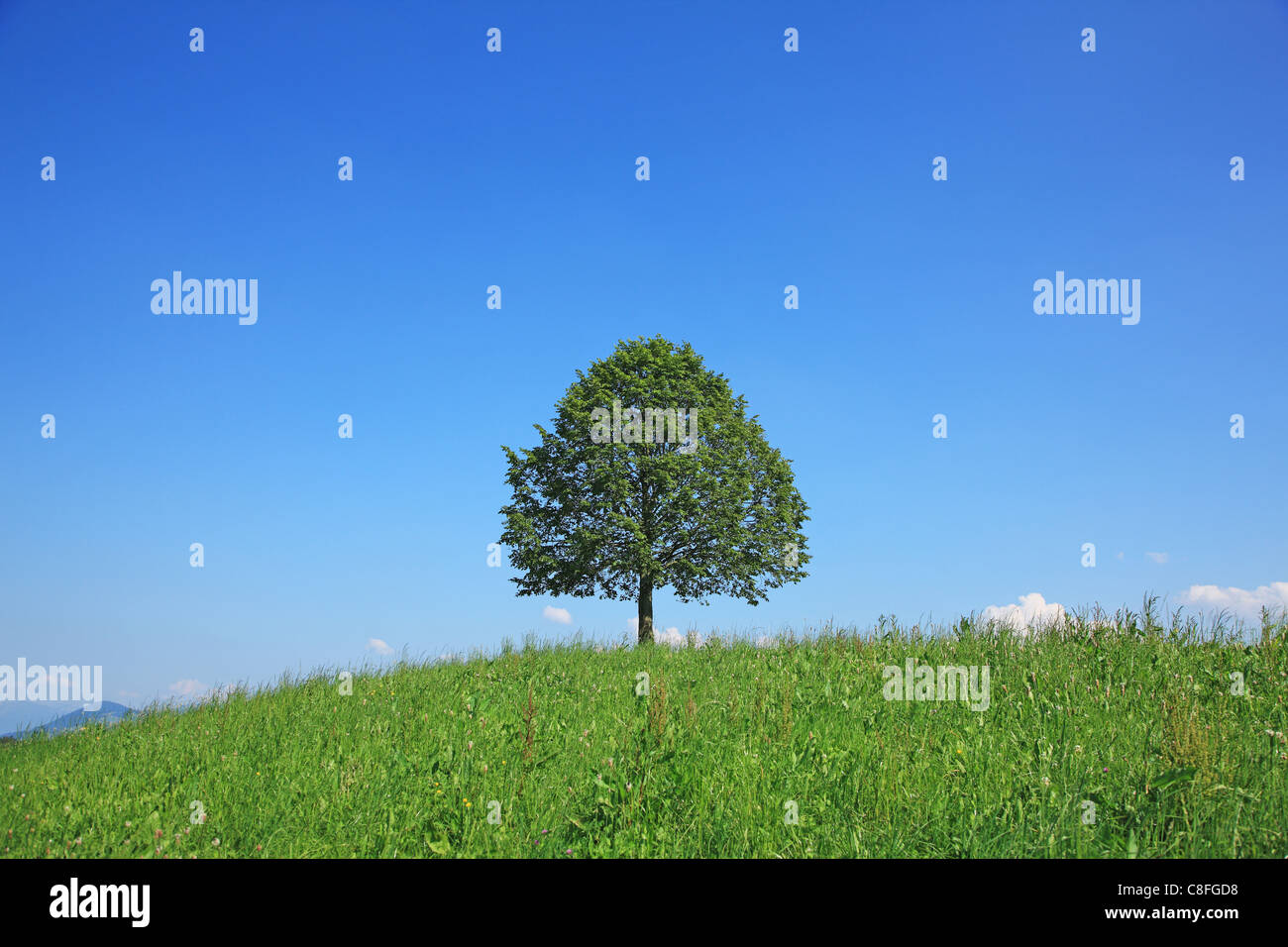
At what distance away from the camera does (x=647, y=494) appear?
29500mm

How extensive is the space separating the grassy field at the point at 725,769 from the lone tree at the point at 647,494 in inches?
675

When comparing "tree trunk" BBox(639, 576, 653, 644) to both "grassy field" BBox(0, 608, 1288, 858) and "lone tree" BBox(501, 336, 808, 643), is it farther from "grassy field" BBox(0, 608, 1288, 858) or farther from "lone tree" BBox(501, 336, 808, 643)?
"grassy field" BBox(0, 608, 1288, 858)

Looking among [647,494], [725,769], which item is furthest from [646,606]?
[725,769]

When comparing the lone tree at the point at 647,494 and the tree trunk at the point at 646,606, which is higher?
the lone tree at the point at 647,494

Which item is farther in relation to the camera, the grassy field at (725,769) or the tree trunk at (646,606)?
the tree trunk at (646,606)

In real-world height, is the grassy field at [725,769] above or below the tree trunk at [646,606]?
above

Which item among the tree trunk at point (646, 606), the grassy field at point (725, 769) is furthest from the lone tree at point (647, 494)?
the grassy field at point (725, 769)

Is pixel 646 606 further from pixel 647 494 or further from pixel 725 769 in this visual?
pixel 725 769

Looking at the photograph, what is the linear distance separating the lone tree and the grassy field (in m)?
17.1

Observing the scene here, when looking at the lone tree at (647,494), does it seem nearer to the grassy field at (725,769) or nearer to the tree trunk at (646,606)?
the tree trunk at (646,606)

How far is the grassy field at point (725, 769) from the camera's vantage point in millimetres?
6043

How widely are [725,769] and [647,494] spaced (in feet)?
73.1
